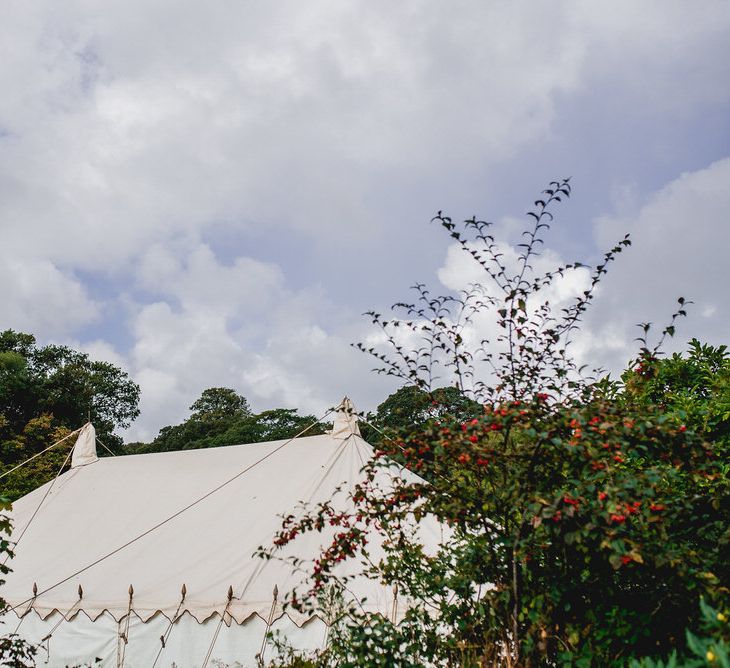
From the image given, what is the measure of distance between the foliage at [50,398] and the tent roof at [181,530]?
48.7 ft

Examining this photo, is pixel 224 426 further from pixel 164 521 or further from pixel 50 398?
pixel 164 521

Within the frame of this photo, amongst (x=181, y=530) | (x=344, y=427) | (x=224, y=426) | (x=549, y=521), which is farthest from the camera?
(x=224, y=426)

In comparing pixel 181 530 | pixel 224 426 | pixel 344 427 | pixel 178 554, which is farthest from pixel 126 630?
pixel 224 426

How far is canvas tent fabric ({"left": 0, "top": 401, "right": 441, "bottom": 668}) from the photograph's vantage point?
6.61m

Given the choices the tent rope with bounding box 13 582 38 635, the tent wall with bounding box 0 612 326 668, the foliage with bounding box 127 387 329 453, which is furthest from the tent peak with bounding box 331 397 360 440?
the foliage with bounding box 127 387 329 453

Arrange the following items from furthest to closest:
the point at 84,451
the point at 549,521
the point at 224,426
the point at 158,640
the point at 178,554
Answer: the point at 224,426, the point at 84,451, the point at 178,554, the point at 158,640, the point at 549,521

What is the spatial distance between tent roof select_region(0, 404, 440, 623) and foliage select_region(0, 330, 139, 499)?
1486 centimetres

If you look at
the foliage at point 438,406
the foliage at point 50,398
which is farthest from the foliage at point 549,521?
the foliage at point 50,398

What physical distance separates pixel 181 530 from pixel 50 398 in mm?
24425

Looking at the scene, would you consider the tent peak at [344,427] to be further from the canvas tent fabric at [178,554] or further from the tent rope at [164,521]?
the tent rope at [164,521]

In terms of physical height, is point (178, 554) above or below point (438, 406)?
below

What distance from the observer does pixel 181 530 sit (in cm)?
808

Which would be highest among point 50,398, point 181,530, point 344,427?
point 50,398

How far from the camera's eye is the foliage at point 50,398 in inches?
995
